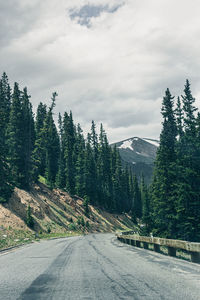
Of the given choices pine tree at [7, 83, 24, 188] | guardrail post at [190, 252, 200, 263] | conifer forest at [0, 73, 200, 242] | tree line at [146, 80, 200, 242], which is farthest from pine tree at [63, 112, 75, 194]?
guardrail post at [190, 252, 200, 263]

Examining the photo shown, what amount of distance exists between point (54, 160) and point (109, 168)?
21.9 m

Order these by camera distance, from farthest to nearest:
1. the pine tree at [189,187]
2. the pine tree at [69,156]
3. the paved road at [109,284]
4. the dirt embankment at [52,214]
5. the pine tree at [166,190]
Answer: the pine tree at [69,156]
the dirt embankment at [52,214]
the pine tree at [166,190]
the pine tree at [189,187]
the paved road at [109,284]

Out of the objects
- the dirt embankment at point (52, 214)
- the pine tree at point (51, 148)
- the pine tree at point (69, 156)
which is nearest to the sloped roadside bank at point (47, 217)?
the dirt embankment at point (52, 214)

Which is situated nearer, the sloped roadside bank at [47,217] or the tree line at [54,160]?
the sloped roadside bank at [47,217]

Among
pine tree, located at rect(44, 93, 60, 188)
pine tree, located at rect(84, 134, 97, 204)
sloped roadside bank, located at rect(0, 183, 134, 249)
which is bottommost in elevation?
sloped roadside bank, located at rect(0, 183, 134, 249)

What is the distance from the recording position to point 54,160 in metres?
79.8

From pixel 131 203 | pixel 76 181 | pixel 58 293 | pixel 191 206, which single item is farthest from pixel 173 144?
pixel 131 203

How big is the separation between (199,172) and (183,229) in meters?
6.47

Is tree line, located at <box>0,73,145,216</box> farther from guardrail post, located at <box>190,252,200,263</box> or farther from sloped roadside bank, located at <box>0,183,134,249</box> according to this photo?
guardrail post, located at <box>190,252,200,263</box>

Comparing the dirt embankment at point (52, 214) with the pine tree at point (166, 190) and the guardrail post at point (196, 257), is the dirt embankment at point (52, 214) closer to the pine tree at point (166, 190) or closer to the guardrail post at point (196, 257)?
the pine tree at point (166, 190)

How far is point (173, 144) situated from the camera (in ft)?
127

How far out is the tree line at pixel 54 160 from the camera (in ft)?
172

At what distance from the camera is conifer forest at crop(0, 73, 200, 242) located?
32.6 metres

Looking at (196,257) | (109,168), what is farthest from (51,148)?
(196,257)
